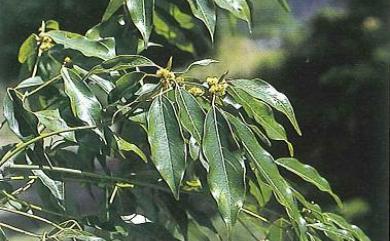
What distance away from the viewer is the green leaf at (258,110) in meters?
0.76

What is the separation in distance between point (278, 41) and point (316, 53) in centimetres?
9

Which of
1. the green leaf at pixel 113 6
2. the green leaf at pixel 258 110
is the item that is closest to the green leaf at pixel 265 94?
the green leaf at pixel 258 110

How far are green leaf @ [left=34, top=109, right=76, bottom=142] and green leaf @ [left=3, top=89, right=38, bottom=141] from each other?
0.6 inches

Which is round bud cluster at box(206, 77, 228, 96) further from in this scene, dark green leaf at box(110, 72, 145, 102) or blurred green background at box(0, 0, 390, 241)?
blurred green background at box(0, 0, 390, 241)

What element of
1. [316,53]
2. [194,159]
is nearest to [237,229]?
[194,159]

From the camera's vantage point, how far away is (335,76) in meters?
1.40

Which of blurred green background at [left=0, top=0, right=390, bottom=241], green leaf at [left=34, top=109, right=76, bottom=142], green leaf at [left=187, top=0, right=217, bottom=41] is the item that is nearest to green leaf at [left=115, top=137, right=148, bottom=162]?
green leaf at [left=34, top=109, right=76, bottom=142]

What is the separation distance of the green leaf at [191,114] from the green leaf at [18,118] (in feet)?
0.54

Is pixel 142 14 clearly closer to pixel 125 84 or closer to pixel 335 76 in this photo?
pixel 125 84

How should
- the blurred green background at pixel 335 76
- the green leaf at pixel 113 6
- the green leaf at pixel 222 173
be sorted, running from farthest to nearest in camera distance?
the blurred green background at pixel 335 76
the green leaf at pixel 113 6
the green leaf at pixel 222 173

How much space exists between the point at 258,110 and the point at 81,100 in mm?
175

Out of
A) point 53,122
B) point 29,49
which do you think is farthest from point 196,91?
point 29,49

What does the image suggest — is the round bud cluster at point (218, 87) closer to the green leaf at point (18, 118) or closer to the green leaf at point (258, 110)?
the green leaf at point (258, 110)

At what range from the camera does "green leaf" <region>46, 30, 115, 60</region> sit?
2.96 ft
